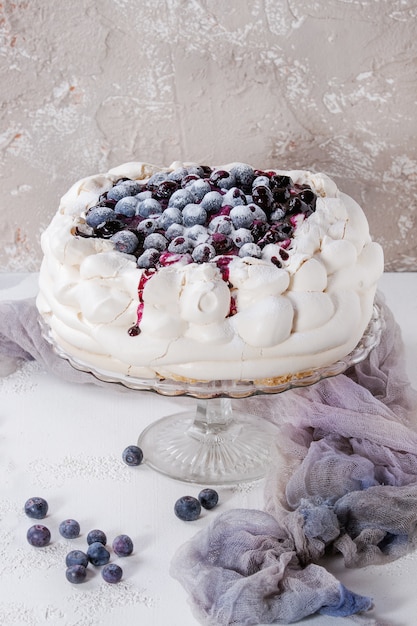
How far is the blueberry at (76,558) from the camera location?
1.39 meters

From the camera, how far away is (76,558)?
4.55 ft

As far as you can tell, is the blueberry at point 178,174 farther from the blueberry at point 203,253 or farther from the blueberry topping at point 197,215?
the blueberry at point 203,253

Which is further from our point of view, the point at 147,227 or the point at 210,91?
the point at 210,91

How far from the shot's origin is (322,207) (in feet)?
5.23

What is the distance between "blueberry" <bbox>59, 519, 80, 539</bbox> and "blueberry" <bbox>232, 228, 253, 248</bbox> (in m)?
0.50

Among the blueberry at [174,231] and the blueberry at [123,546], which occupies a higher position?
the blueberry at [174,231]

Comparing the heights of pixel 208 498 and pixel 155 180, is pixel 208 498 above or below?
below

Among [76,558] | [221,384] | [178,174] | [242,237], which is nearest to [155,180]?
[178,174]

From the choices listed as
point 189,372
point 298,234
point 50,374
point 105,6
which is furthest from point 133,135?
point 189,372

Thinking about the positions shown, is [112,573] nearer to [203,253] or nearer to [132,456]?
[132,456]

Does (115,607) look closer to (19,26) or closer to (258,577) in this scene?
(258,577)

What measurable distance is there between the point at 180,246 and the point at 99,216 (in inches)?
6.9

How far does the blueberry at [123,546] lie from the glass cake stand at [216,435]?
22 cm

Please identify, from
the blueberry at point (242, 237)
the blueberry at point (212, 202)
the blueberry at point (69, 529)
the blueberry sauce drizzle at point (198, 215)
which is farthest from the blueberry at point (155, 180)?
the blueberry at point (69, 529)
